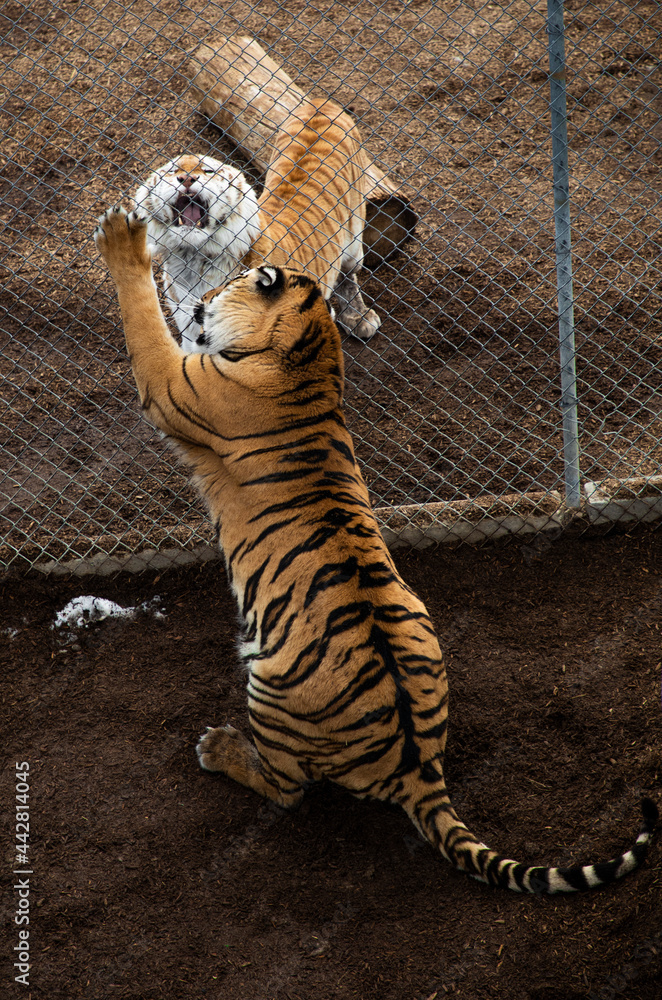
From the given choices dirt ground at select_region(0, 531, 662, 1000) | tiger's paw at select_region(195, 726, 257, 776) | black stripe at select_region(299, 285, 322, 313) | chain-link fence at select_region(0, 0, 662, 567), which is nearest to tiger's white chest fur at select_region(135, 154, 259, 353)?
chain-link fence at select_region(0, 0, 662, 567)

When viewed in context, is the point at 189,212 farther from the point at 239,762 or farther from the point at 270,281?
the point at 239,762

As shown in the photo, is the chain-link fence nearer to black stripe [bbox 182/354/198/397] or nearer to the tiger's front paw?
the tiger's front paw

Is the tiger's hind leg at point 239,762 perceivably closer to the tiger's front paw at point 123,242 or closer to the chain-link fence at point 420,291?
the chain-link fence at point 420,291

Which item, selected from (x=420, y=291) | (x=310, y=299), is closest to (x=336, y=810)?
(x=310, y=299)

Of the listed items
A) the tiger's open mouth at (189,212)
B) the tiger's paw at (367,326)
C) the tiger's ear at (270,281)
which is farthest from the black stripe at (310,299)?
the tiger's paw at (367,326)

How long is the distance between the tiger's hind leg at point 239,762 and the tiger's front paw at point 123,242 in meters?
1.84

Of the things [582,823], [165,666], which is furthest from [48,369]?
[582,823]

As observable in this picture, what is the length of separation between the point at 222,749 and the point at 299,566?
94 cm

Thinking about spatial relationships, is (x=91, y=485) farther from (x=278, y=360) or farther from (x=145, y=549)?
(x=278, y=360)

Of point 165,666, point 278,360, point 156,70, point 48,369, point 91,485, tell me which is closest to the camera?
point 278,360

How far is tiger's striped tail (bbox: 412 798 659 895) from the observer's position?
8.11 ft

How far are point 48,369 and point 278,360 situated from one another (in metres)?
2.70

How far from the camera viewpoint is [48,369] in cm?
489

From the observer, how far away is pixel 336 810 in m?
2.94
